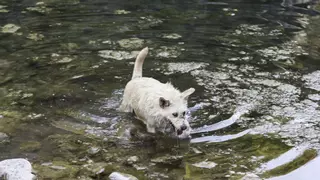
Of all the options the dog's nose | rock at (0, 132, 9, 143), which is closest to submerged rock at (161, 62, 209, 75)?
the dog's nose

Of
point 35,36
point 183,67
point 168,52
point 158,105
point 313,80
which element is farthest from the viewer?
point 35,36

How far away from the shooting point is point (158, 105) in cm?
646

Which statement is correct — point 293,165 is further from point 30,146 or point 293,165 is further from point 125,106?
point 30,146

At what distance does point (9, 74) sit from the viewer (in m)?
8.75

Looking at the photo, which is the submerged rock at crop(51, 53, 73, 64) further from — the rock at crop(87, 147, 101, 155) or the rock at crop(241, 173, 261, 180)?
the rock at crop(241, 173, 261, 180)

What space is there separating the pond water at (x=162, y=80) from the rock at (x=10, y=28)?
0.10ft

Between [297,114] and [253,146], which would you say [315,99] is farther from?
[253,146]

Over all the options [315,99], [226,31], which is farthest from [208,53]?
[315,99]

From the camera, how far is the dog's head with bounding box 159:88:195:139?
20.3 feet

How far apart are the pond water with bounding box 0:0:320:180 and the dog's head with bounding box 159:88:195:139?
0.20 meters

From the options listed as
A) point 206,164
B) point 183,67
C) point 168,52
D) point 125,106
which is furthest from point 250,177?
point 168,52

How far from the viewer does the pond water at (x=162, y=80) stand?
19.1 ft

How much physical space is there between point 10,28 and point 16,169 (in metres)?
7.49

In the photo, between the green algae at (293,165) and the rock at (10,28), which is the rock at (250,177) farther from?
the rock at (10,28)
